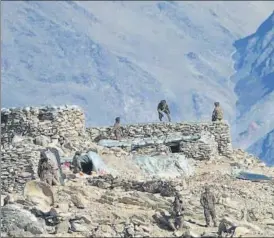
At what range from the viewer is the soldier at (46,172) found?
54.8 metres

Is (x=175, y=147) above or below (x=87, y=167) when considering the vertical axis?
above

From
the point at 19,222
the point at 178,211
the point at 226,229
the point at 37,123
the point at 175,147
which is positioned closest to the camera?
the point at 19,222

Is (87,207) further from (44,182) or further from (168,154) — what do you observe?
(168,154)

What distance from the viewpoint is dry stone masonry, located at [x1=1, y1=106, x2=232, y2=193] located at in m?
56.2

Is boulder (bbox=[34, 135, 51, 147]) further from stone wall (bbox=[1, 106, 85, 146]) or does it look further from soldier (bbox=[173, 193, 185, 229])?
soldier (bbox=[173, 193, 185, 229])

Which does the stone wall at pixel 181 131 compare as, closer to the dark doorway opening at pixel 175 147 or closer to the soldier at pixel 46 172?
the dark doorway opening at pixel 175 147

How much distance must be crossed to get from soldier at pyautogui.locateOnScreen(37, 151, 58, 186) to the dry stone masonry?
2.01 ft

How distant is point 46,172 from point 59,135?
11.0 metres

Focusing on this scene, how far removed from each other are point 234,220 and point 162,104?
24.7 m

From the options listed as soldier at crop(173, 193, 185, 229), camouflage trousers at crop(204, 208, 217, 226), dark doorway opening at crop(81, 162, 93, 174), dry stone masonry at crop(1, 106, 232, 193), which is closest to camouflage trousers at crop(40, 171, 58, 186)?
dry stone masonry at crop(1, 106, 232, 193)

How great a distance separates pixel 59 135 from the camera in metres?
66.1

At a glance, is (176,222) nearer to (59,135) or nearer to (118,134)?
(59,135)

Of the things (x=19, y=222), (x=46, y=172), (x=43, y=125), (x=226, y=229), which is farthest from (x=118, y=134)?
(x=19, y=222)

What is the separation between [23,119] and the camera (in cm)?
6581
